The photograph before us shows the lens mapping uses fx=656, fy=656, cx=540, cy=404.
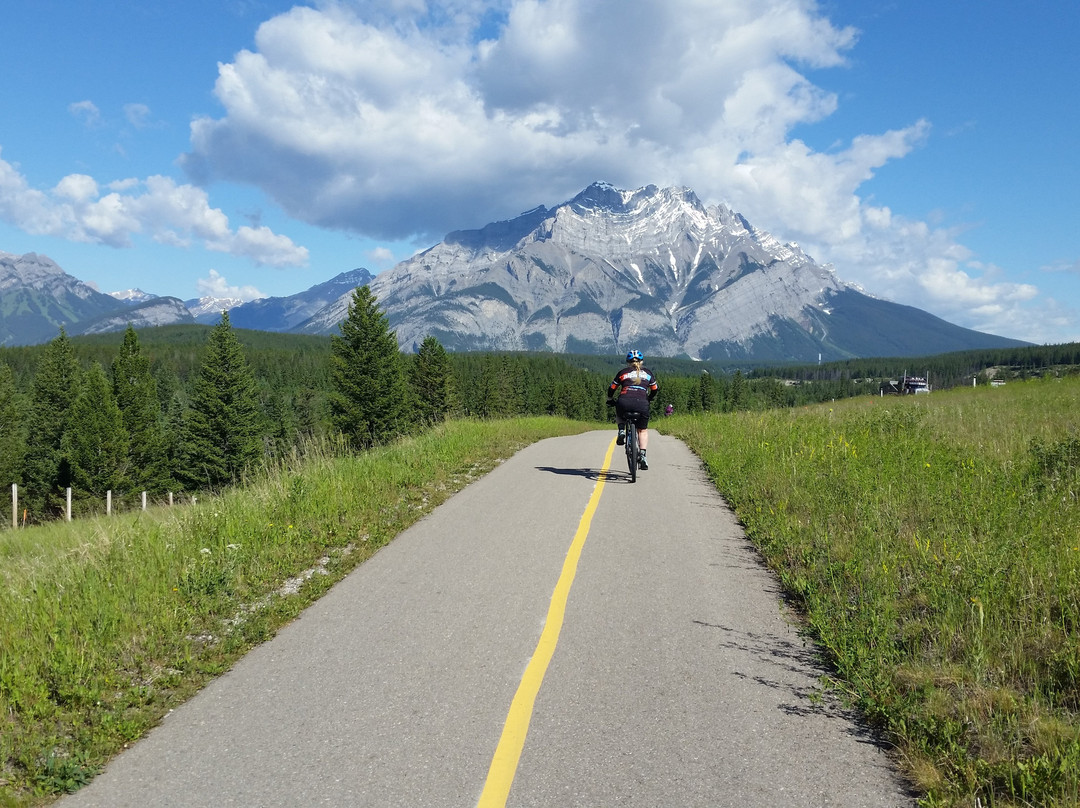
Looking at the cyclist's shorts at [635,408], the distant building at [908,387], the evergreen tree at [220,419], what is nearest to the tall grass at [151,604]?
the cyclist's shorts at [635,408]

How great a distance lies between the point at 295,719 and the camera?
12.5 ft

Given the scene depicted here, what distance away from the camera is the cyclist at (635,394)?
499 inches

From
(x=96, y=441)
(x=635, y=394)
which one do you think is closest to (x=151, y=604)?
(x=635, y=394)

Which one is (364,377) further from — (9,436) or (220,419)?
(9,436)

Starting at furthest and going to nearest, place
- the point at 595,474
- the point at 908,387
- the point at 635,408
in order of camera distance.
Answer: the point at 908,387, the point at 595,474, the point at 635,408

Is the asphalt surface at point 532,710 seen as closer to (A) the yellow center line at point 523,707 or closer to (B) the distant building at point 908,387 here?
(A) the yellow center line at point 523,707

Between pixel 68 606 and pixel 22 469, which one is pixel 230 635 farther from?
pixel 22 469

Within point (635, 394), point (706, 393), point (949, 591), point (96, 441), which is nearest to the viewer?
point (949, 591)

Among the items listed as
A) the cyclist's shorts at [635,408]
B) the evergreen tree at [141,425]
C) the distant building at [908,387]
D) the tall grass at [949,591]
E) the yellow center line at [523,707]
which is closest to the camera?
the yellow center line at [523,707]

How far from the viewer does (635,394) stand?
12.8 metres

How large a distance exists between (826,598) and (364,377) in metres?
42.2

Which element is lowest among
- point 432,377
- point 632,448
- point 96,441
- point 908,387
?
point 96,441

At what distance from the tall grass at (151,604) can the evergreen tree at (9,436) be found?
49.8 m

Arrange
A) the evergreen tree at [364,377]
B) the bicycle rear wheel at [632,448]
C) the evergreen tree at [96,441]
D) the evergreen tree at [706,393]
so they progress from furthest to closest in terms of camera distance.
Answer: the evergreen tree at [706,393]
the evergreen tree at [364,377]
the evergreen tree at [96,441]
the bicycle rear wheel at [632,448]
